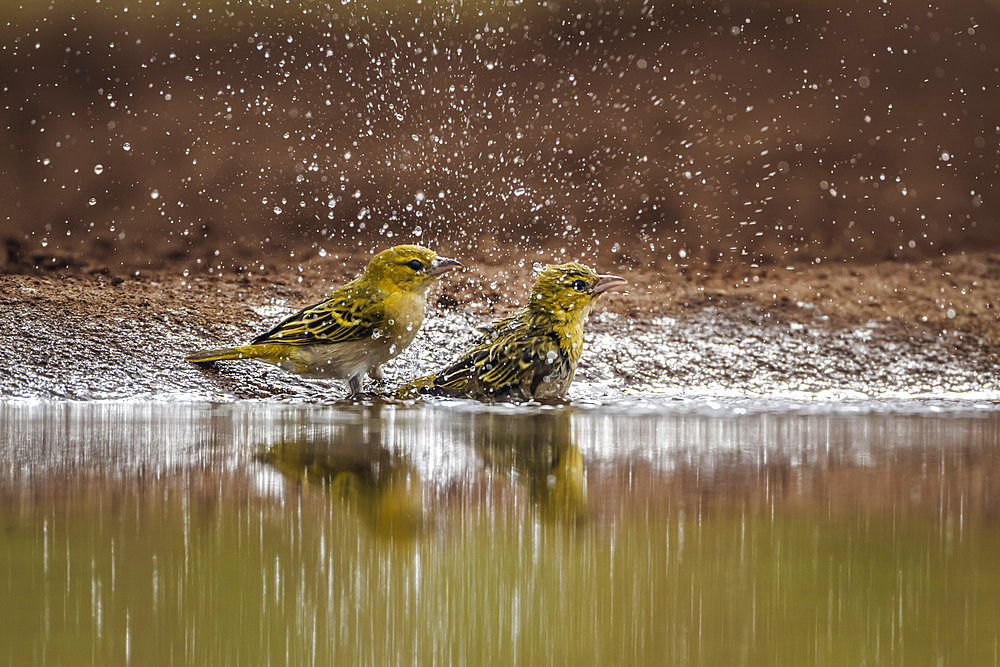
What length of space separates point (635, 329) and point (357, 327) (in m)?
2.78

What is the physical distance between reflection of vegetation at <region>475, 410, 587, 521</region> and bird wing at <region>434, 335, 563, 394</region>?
1.09ft

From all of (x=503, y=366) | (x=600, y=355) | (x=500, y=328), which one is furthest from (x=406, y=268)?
(x=600, y=355)

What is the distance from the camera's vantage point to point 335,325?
535 centimetres

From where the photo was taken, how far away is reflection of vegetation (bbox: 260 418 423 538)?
2.59 m

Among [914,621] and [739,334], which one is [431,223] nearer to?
[739,334]

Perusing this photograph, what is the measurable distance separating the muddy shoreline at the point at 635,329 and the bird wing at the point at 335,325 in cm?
40

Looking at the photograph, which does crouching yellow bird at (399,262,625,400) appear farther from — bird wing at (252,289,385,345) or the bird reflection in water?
the bird reflection in water

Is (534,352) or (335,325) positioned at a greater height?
(335,325)

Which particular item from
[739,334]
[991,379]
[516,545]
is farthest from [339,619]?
[739,334]

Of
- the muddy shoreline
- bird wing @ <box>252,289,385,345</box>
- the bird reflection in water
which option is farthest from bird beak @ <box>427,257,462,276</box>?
the bird reflection in water

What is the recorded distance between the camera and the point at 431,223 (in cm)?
1108

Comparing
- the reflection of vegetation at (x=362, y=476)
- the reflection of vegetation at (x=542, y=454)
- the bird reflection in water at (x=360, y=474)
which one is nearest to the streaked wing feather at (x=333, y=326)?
the reflection of vegetation at (x=542, y=454)

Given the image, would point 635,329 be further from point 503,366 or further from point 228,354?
point 228,354

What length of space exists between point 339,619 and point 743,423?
9.96 ft
